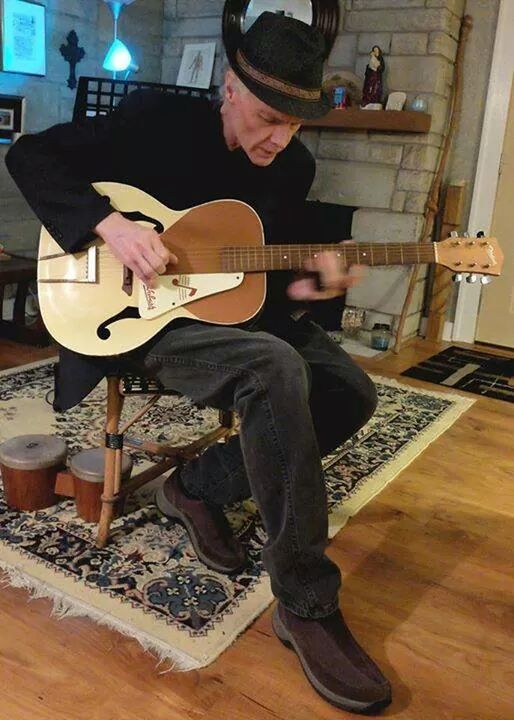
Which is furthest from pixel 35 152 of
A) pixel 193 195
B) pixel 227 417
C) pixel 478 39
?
pixel 478 39

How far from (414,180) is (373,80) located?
511 millimetres

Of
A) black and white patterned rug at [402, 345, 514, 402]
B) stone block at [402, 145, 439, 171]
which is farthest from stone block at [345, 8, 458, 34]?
black and white patterned rug at [402, 345, 514, 402]

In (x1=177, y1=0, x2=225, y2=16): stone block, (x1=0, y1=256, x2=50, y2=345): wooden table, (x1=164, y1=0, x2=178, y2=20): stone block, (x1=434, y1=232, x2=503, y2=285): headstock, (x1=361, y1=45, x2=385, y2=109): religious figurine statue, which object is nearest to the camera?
(x1=434, y1=232, x2=503, y2=285): headstock

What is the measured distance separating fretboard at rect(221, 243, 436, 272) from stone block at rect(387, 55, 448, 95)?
81.2 inches

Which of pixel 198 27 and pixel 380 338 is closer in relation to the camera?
pixel 380 338

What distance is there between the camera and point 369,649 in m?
1.34

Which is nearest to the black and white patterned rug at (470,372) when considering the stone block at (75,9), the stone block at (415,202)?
the stone block at (415,202)

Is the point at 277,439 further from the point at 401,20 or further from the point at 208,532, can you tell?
the point at 401,20

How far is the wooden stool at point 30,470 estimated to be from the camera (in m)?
1.66

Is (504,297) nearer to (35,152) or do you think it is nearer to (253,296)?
(253,296)

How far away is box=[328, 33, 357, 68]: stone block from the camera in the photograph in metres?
3.44

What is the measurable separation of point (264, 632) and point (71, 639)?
363mm

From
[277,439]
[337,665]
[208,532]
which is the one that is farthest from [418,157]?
[337,665]

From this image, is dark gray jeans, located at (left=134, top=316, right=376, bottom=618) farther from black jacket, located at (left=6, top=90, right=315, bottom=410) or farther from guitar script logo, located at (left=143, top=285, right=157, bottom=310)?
black jacket, located at (left=6, top=90, right=315, bottom=410)
